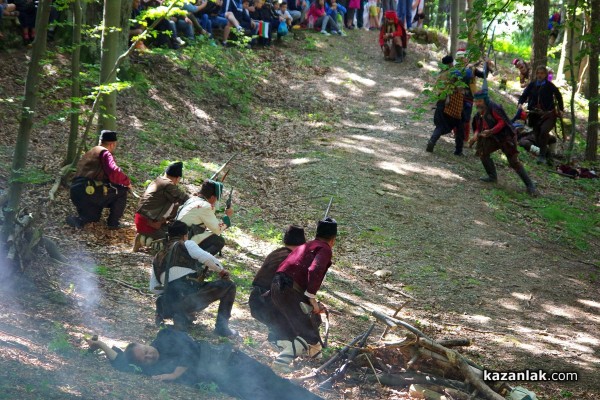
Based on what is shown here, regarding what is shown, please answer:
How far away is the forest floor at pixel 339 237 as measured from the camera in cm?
790

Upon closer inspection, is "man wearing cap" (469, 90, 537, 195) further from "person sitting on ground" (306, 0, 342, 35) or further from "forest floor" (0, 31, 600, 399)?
"person sitting on ground" (306, 0, 342, 35)

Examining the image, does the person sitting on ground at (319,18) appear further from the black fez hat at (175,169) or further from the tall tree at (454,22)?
the black fez hat at (175,169)

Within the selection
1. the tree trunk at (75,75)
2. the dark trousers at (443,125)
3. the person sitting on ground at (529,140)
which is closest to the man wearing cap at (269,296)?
the tree trunk at (75,75)

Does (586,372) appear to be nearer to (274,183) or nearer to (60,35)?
(274,183)

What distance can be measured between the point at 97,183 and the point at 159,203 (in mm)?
1081

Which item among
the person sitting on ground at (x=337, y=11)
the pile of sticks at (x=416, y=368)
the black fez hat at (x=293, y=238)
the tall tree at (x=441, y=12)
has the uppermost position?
the tall tree at (x=441, y=12)

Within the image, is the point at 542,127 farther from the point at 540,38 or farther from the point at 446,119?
the point at 446,119

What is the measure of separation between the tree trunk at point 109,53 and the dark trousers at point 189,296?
14.1 feet

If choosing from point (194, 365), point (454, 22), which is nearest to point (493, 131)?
point (454, 22)

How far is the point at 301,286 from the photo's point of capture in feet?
25.5

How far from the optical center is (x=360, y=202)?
14109 millimetres

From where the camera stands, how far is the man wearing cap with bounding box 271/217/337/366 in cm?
756

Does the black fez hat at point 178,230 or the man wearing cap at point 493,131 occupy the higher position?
the man wearing cap at point 493,131

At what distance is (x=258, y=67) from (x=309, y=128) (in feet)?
13.1
